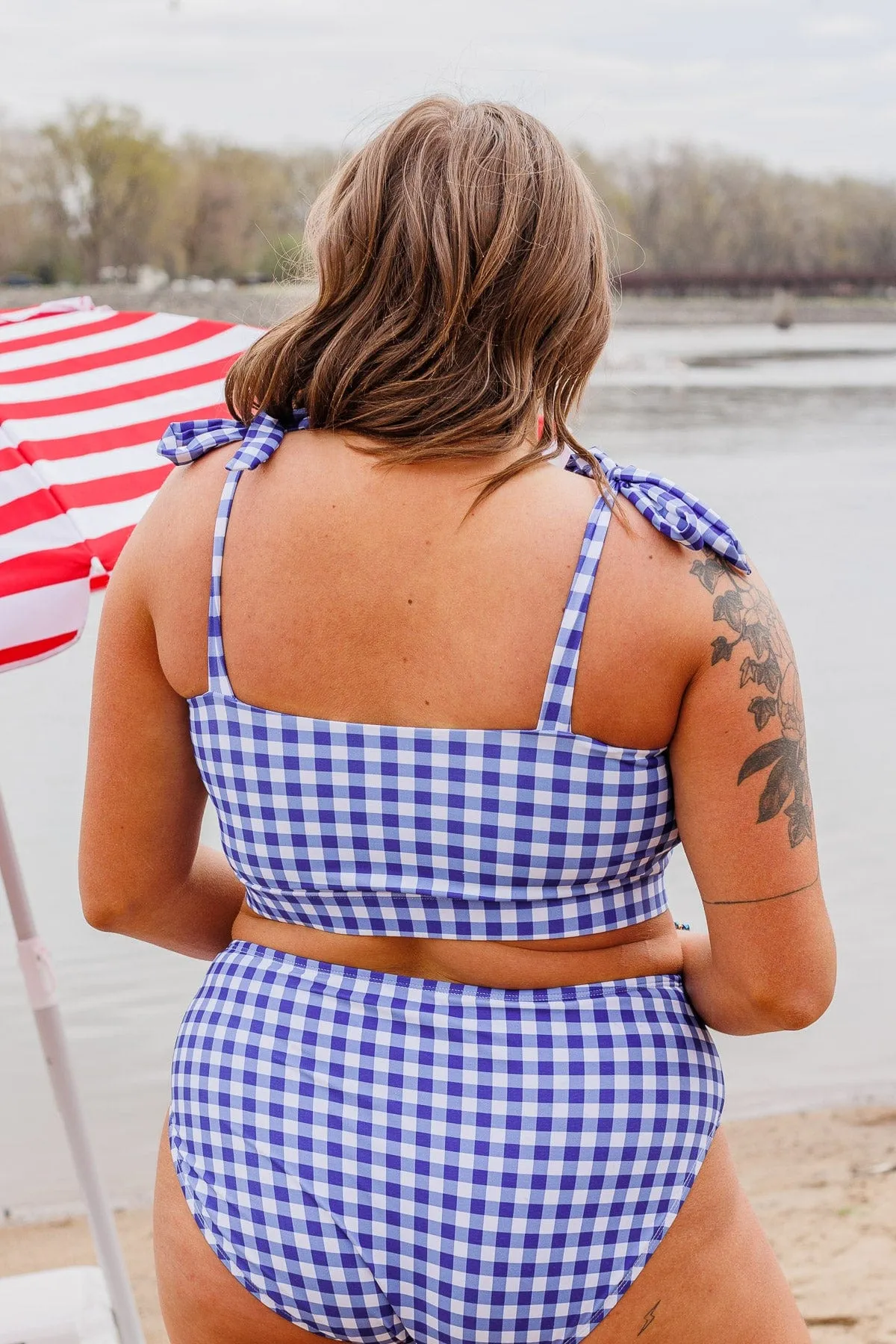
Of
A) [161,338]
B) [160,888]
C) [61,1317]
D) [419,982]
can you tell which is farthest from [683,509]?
[61,1317]

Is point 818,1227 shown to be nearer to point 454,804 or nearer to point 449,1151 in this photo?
point 449,1151

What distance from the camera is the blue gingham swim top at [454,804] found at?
2.68ft

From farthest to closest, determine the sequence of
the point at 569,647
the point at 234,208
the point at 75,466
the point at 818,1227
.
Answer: the point at 234,208, the point at 818,1227, the point at 75,466, the point at 569,647

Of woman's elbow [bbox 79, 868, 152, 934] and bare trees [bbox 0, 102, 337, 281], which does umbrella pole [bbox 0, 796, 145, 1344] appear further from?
bare trees [bbox 0, 102, 337, 281]

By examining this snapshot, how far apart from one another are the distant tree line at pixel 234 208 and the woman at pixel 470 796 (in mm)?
25245

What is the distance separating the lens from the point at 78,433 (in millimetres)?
1454

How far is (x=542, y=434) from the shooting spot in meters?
0.89

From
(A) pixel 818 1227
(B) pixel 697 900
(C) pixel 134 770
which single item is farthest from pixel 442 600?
(B) pixel 697 900

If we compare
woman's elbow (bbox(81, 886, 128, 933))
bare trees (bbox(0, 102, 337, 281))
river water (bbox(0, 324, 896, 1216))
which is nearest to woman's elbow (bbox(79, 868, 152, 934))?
woman's elbow (bbox(81, 886, 128, 933))

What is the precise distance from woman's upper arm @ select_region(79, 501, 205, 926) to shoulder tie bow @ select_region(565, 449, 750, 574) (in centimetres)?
34

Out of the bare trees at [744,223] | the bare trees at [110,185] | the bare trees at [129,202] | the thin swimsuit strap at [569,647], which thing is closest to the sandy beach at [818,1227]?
the thin swimsuit strap at [569,647]

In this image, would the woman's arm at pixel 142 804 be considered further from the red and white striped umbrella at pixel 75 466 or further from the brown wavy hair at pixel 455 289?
the red and white striped umbrella at pixel 75 466

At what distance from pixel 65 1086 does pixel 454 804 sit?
4.19ft

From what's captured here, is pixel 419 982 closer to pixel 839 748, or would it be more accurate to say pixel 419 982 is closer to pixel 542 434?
pixel 542 434
